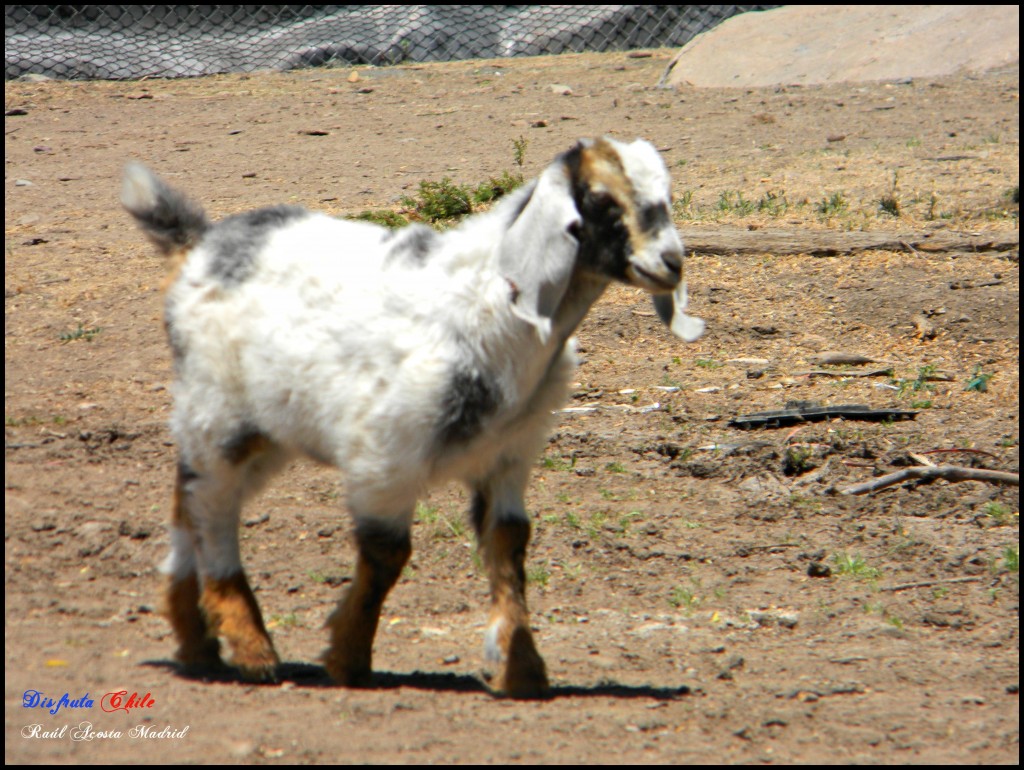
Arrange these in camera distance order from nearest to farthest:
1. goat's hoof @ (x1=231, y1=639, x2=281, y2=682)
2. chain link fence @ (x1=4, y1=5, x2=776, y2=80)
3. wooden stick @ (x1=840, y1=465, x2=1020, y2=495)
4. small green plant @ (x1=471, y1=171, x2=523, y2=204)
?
goat's hoof @ (x1=231, y1=639, x2=281, y2=682) → wooden stick @ (x1=840, y1=465, x2=1020, y2=495) → small green plant @ (x1=471, y1=171, x2=523, y2=204) → chain link fence @ (x1=4, y1=5, x2=776, y2=80)

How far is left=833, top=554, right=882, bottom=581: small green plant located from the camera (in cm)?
534

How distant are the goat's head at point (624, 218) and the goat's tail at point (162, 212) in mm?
1411

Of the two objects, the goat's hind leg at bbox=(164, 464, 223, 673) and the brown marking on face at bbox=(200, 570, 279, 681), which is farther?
the goat's hind leg at bbox=(164, 464, 223, 673)

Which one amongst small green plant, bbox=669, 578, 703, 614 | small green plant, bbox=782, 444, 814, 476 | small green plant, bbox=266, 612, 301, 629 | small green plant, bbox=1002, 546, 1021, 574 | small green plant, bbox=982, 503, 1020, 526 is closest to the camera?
small green plant, bbox=266, 612, 301, 629

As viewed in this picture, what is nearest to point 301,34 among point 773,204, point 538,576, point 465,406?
point 773,204

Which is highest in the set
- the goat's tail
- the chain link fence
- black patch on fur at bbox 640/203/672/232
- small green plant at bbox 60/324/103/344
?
black patch on fur at bbox 640/203/672/232

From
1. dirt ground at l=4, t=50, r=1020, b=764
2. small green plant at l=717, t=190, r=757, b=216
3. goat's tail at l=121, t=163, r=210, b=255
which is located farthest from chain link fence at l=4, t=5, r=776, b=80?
goat's tail at l=121, t=163, r=210, b=255

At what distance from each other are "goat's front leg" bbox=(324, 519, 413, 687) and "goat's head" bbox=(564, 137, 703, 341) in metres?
1.04

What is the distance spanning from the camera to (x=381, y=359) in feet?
13.0

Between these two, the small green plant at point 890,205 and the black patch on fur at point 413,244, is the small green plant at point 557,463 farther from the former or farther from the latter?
the small green plant at point 890,205

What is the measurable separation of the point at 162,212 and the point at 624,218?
164cm

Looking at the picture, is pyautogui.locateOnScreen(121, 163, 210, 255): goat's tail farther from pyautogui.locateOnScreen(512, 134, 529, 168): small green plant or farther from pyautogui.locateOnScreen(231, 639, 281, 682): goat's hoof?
pyautogui.locateOnScreen(512, 134, 529, 168): small green plant

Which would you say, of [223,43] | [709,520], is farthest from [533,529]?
[223,43]

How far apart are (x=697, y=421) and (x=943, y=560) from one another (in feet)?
5.18
